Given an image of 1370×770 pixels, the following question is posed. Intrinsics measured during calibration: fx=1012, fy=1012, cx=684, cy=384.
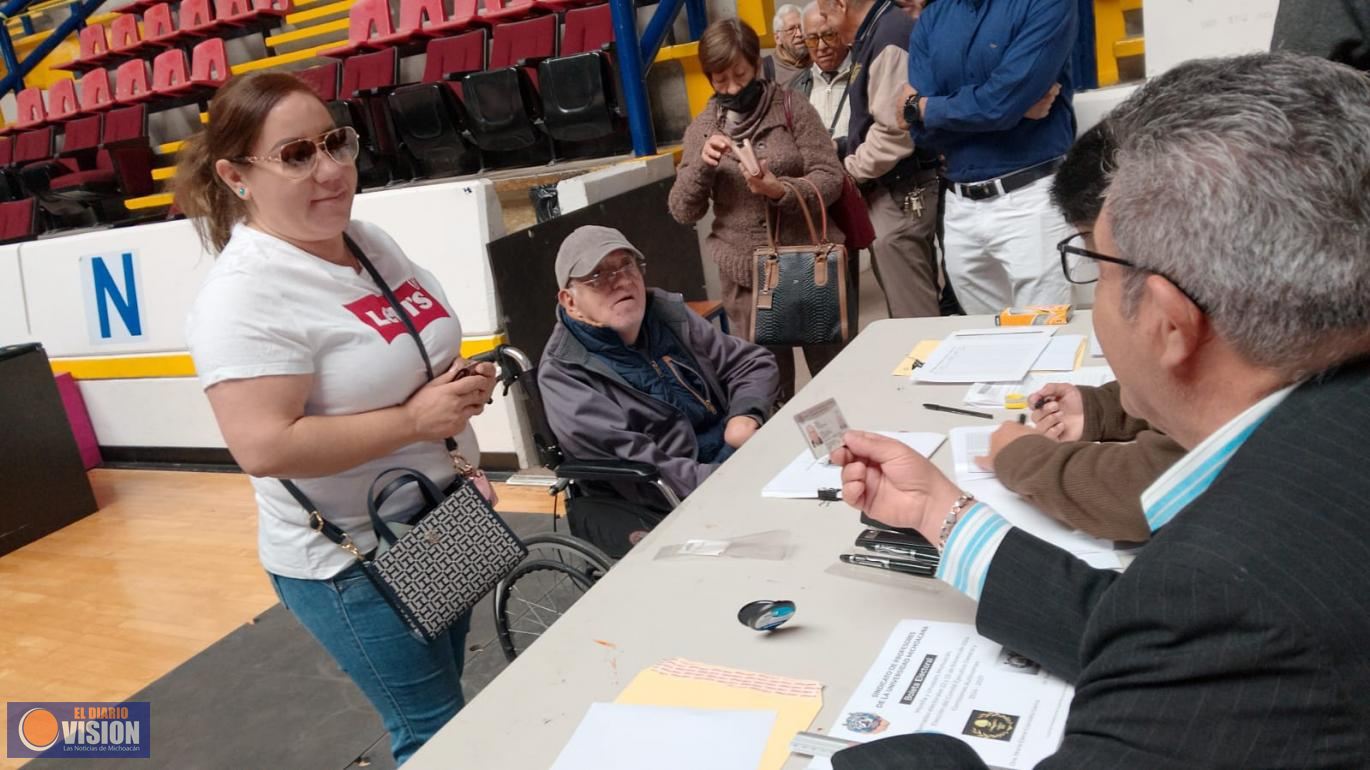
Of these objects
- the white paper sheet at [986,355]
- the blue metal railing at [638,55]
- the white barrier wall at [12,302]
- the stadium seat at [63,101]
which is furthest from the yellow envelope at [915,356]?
the stadium seat at [63,101]

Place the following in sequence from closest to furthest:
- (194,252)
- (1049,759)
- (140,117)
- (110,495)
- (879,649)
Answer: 1. (1049,759)
2. (879,649)
3. (194,252)
4. (110,495)
5. (140,117)

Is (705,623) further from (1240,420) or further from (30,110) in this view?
(30,110)

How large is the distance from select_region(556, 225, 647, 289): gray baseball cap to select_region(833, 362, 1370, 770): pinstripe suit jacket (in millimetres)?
1734

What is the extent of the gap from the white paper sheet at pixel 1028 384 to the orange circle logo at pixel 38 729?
2711 millimetres

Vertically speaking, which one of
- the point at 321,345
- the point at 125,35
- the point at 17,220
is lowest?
the point at 17,220

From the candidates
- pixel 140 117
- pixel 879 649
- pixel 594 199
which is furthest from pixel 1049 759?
pixel 140 117

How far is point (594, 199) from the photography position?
13.3 feet

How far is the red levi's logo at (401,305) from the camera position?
1.58 meters

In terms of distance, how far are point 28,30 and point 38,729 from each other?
31.6 ft

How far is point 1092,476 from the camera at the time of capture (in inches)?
50.0

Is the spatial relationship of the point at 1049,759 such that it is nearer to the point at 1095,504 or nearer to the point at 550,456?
the point at 1095,504

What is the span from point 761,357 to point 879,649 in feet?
4.95

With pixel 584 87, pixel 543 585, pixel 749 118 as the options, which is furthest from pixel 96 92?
pixel 543 585

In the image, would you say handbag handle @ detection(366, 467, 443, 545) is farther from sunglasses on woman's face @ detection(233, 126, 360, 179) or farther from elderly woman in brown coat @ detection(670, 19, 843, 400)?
elderly woman in brown coat @ detection(670, 19, 843, 400)
